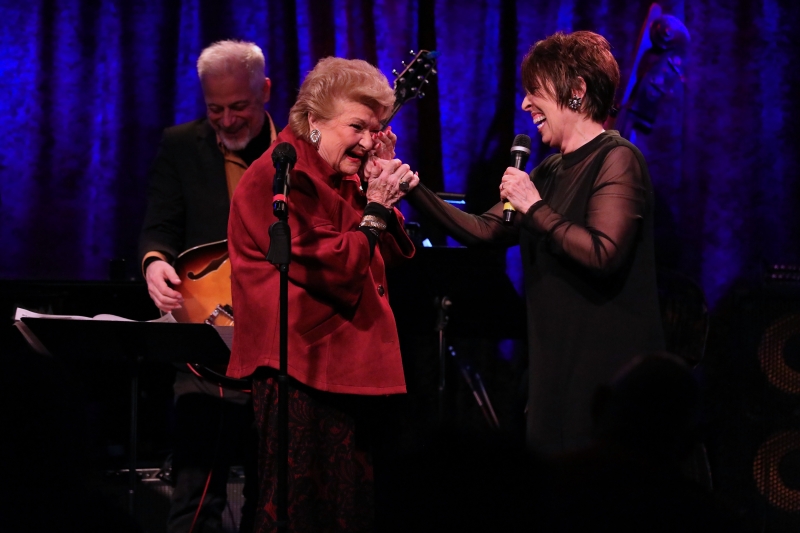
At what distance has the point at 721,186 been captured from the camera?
15.6 ft

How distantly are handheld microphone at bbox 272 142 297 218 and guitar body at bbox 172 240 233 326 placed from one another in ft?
3.77

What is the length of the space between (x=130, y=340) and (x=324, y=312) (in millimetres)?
Result: 875

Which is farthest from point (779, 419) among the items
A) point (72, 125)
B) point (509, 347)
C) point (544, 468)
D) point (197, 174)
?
point (72, 125)

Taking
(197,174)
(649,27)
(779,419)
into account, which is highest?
(649,27)

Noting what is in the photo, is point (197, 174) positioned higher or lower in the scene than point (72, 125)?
lower

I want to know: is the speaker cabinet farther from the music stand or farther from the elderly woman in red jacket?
the music stand

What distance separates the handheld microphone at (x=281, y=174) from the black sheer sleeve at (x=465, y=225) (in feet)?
1.94

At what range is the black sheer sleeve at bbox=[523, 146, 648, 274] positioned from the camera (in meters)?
2.39

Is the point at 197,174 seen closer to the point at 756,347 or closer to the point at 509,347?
the point at 509,347

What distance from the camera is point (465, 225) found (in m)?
2.86

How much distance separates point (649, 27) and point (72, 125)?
308cm

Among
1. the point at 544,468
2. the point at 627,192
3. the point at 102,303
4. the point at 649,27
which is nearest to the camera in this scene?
the point at 544,468

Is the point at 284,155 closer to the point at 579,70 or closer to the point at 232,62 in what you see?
the point at 579,70

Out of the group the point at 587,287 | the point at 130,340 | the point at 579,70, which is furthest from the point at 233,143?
the point at 587,287
